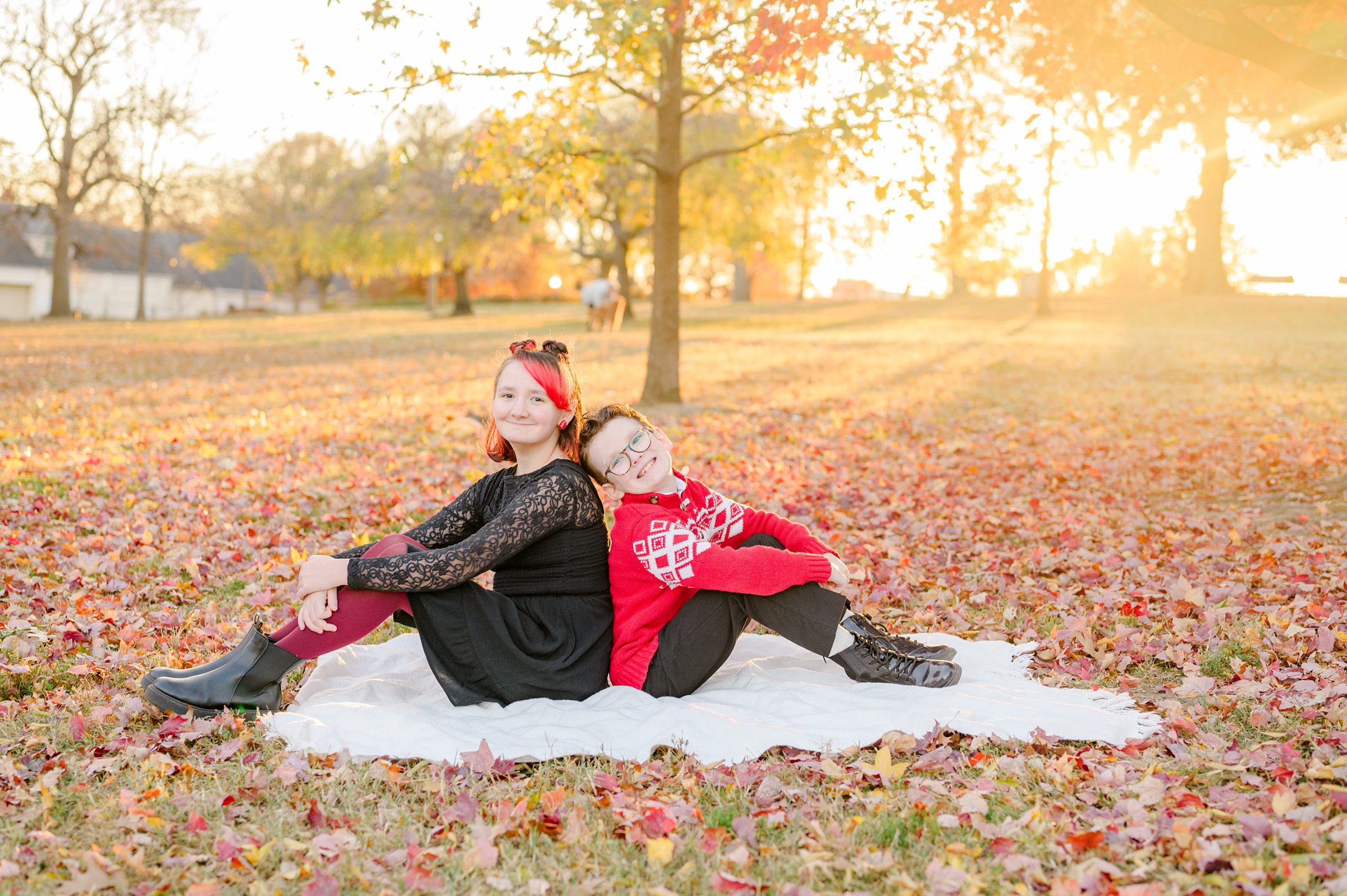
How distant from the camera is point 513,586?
13.5 feet

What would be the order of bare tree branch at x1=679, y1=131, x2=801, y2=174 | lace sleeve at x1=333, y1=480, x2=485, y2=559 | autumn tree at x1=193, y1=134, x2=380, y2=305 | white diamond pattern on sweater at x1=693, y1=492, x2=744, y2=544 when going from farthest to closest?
autumn tree at x1=193, y1=134, x2=380, y2=305, bare tree branch at x1=679, y1=131, x2=801, y2=174, white diamond pattern on sweater at x1=693, y1=492, x2=744, y2=544, lace sleeve at x1=333, y1=480, x2=485, y2=559

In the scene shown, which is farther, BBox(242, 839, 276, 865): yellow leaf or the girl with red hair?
the girl with red hair

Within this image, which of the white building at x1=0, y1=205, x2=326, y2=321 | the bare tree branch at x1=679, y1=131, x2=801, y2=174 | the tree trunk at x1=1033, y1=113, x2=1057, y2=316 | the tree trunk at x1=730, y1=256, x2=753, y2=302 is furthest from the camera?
the white building at x1=0, y1=205, x2=326, y2=321

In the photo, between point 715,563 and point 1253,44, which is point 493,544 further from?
point 1253,44

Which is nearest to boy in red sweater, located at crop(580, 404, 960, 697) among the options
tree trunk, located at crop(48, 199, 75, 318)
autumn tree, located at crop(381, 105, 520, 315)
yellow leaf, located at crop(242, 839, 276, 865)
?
yellow leaf, located at crop(242, 839, 276, 865)

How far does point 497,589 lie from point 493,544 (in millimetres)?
443

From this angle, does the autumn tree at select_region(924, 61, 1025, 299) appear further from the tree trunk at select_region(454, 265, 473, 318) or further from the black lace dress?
the tree trunk at select_region(454, 265, 473, 318)

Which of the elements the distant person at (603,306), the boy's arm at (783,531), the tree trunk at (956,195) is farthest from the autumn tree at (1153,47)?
the distant person at (603,306)

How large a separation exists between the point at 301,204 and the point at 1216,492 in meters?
45.4

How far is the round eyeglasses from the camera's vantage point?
4.01m

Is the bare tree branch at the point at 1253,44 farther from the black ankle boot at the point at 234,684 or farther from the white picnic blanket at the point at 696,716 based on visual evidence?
the black ankle boot at the point at 234,684

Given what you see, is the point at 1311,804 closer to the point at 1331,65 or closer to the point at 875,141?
the point at 1331,65

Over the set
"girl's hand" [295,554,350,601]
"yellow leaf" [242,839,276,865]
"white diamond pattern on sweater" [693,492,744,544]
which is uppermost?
"white diamond pattern on sweater" [693,492,744,544]

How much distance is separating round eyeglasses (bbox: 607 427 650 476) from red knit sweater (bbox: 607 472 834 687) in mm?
155
